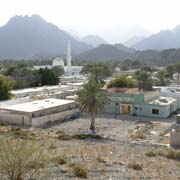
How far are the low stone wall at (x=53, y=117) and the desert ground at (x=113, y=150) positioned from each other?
1.12 metres

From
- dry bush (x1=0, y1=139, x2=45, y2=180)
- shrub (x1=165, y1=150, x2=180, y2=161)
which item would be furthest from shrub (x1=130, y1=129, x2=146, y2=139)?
dry bush (x1=0, y1=139, x2=45, y2=180)

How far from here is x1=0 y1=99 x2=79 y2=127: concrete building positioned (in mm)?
29766

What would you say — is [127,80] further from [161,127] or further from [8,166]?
[8,166]

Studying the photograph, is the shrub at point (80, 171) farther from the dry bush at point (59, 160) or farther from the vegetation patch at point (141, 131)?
the vegetation patch at point (141, 131)

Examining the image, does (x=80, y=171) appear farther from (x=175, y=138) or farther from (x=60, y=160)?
(x=175, y=138)

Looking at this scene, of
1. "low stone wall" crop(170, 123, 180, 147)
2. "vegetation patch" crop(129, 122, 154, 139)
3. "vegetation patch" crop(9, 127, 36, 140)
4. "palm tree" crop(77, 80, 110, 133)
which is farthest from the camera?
"palm tree" crop(77, 80, 110, 133)

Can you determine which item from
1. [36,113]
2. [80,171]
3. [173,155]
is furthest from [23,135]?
[173,155]

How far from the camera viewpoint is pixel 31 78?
5572 cm

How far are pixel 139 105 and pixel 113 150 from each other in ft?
53.5

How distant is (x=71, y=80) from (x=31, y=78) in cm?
1440

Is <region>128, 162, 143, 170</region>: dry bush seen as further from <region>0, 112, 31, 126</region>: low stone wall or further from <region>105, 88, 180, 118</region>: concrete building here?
<region>105, 88, 180, 118</region>: concrete building

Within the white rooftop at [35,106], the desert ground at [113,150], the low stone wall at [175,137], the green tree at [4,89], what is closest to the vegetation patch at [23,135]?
the desert ground at [113,150]

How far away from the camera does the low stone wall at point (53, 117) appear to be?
29.8 metres

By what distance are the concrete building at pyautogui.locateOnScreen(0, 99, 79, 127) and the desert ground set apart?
1.34m
